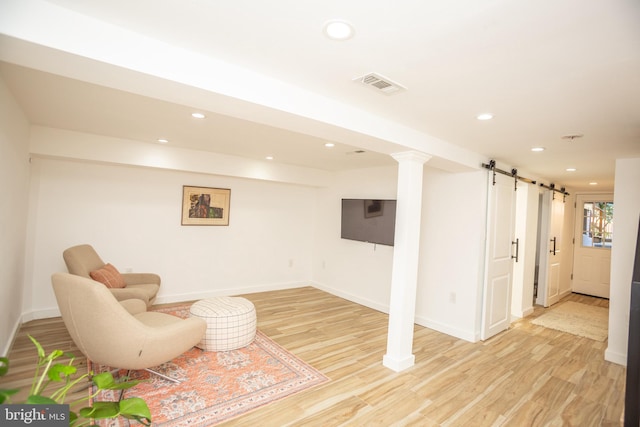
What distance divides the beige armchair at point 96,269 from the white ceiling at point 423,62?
4.81 ft

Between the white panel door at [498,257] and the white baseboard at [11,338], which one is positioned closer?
the white baseboard at [11,338]

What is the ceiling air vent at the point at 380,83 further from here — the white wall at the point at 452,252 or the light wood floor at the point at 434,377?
the white wall at the point at 452,252

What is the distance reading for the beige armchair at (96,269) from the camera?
3.42m

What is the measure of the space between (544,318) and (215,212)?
18.4ft

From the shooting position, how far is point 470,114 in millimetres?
2496

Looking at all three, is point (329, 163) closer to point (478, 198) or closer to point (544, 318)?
point (478, 198)

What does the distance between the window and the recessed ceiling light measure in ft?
25.9

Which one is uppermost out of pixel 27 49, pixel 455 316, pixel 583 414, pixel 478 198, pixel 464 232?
pixel 27 49

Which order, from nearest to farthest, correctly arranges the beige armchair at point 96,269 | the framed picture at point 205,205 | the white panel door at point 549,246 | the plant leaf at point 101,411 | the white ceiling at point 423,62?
the plant leaf at point 101,411 → the white ceiling at point 423,62 → the beige armchair at point 96,269 → the framed picture at point 205,205 → the white panel door at point 549,246

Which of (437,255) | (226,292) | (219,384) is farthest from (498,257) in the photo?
(226,292)

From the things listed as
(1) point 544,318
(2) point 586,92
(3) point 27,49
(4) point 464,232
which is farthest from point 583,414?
(3) point 27,49

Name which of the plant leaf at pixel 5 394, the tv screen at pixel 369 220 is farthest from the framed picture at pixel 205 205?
the plant leaf at pixel 5 394

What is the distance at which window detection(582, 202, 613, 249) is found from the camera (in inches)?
263

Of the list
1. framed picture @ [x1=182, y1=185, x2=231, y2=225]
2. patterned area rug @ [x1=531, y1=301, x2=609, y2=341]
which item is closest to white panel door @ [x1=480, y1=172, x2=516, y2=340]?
patterned area rug @ [x1=531, y1=301, x2=609, y2=341]
